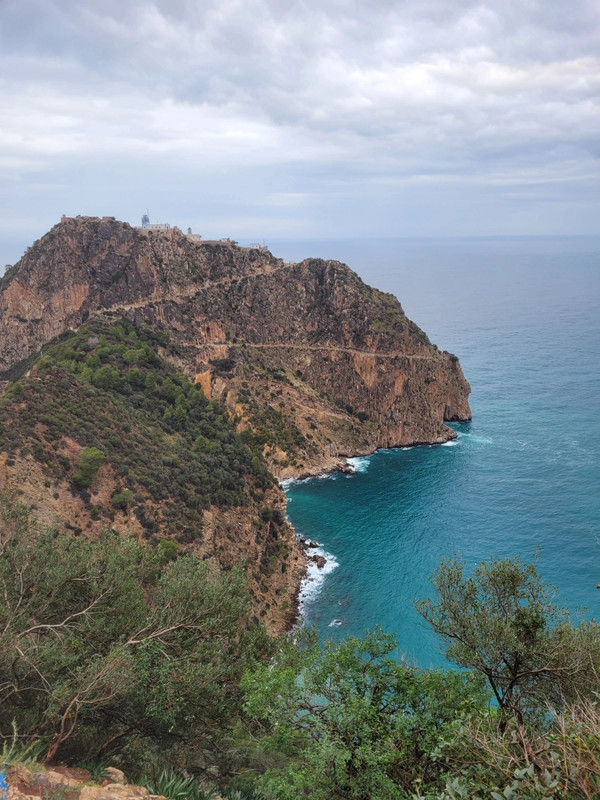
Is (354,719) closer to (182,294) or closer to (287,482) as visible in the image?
(287,482)

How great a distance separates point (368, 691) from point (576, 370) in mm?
107943

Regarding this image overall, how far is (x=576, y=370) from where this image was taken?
10850 cm

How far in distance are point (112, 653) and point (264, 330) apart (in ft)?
268

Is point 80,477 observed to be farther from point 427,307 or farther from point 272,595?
point 427,307

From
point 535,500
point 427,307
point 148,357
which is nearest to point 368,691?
point 535,500

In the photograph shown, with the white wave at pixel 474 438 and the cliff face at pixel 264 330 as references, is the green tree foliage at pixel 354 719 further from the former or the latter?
the white wave at pixel 474 438

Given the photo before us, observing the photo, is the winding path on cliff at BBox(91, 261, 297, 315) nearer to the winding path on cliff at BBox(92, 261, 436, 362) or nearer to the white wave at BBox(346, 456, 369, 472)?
the winding path on cliff at BBox(92, 261, 436, 362)

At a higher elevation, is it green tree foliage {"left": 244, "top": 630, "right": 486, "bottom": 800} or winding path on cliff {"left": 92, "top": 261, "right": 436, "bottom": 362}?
winding path on cliff {"left": 92, "top": 261, "right": 436, "bottom": 362}

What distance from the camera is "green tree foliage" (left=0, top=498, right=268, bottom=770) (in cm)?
1451

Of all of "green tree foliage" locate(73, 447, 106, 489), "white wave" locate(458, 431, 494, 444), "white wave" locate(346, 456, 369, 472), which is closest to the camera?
"green tree foliage" locate(73, 447, 106, 489)

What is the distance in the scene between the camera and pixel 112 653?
47.6 ft

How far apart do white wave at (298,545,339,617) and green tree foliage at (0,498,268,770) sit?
27.6 meters

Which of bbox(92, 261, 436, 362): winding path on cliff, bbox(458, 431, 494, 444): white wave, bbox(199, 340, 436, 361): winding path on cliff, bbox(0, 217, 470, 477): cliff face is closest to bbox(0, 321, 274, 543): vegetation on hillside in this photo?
bbox(0, 217, 470, 477): cliff face

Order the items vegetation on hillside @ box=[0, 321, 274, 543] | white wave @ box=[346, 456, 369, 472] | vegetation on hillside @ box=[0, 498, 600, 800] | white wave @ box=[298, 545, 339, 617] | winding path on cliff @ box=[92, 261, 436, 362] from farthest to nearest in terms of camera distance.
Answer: winding path on cliff @ box=[92, 261, 436, 362] < white wave @ box=[346, 456, 369, 472] < white wave @ box=[298, 545, 339, 617] < vegetation on hillside @ box=[0, 321, 274, 543] < vegetation on hillside @ box=[0, 498, 600, 800]
